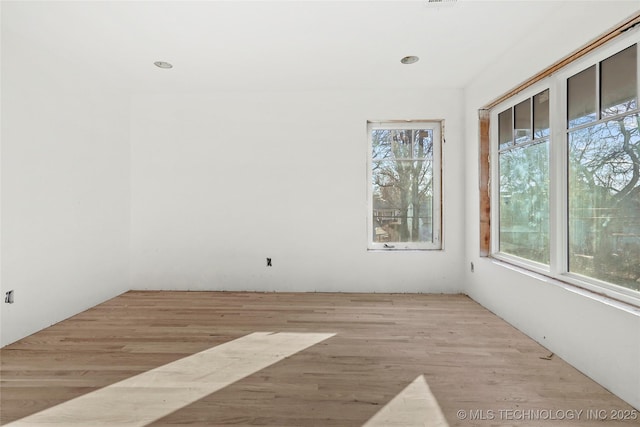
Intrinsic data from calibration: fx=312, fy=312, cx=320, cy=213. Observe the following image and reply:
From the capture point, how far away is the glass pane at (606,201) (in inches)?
77.0

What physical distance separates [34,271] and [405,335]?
3.43 meters

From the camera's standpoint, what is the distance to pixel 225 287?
14.0 feet

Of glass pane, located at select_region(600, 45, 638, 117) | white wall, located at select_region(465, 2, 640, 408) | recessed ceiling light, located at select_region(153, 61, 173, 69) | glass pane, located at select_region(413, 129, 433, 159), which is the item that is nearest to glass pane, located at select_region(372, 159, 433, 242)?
glass pane, located at select_region(413, 129, 433, 159)

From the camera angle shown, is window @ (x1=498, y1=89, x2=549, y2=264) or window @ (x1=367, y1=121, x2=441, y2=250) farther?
window @ (x1=367, y1=121, x2=441, y2=250)

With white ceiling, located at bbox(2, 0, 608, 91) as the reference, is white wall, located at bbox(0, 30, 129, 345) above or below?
below

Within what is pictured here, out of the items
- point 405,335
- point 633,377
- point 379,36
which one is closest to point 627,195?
point 633,377

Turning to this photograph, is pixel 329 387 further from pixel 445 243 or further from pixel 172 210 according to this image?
pixel 172 210

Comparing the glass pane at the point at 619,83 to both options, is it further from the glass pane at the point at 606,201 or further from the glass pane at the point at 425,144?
the glass pane at the point at 425,144

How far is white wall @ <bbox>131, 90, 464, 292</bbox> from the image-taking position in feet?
13.6

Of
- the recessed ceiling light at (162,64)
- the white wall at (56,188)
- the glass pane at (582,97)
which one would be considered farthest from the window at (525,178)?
the white wall at (56,188)

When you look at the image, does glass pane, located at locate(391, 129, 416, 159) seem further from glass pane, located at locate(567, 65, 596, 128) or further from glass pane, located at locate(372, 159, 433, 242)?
glass pane, located at locate(567, 65, 596, 128)

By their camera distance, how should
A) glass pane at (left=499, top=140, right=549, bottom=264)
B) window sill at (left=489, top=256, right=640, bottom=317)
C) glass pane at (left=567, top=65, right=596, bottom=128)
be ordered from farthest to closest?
1. glass pane at (left=499, top=140, right=549, bottom=264)
2. glass pane at (left=567, top=65, right=596, bottom=128)
3. window sill at (left=489, top=256, right=640, bottom=317)

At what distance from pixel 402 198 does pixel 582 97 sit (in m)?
2.19

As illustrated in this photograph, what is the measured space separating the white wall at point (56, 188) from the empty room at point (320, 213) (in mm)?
22
